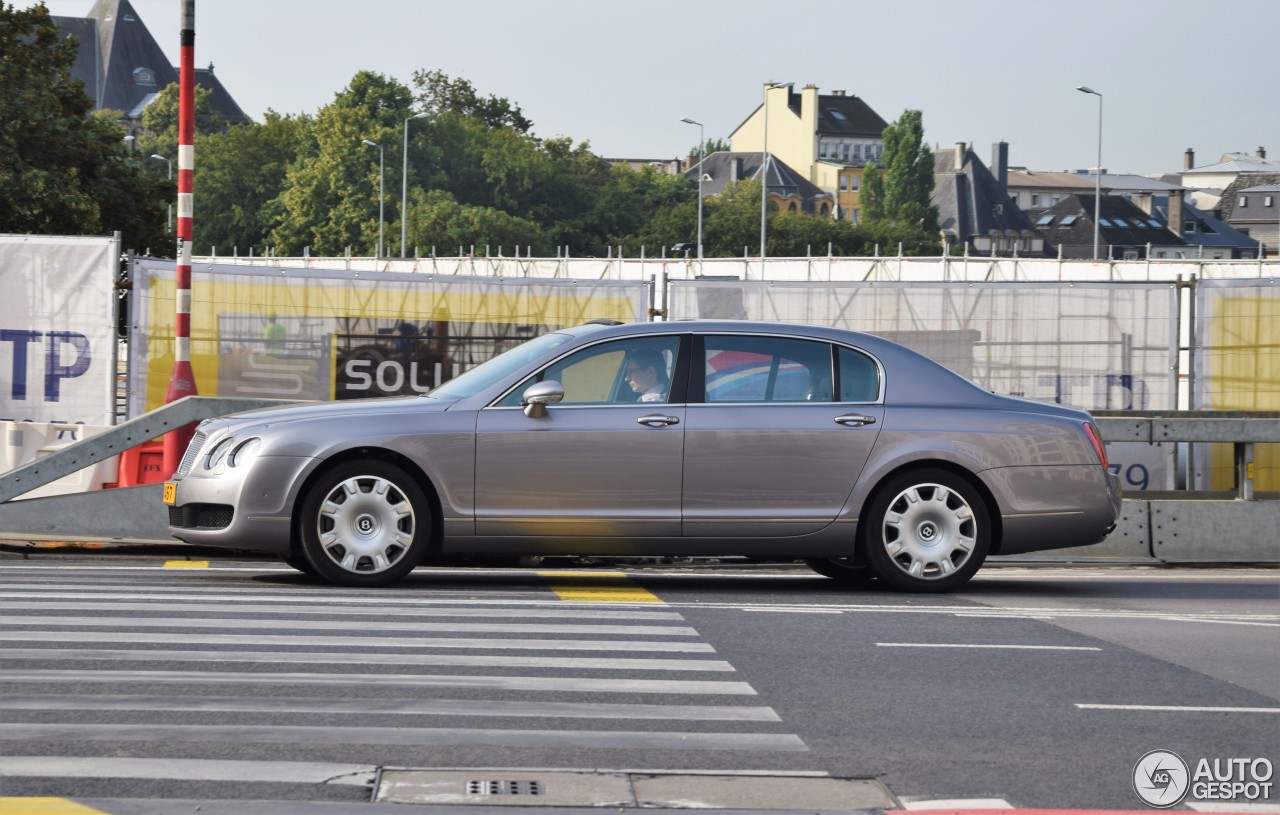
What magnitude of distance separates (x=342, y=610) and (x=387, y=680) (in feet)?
6.68

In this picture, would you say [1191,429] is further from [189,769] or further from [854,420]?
[189,769]

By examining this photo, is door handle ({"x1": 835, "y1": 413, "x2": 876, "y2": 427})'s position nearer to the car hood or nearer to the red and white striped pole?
the car hood

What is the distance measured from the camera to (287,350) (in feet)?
56.5

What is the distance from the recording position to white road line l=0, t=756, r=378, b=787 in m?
5.46

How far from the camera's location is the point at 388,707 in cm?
655

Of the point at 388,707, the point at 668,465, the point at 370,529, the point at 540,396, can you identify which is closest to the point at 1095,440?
the point at 668,465

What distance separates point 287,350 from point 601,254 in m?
121

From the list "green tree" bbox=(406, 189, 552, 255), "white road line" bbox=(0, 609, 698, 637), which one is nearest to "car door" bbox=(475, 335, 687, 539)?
"white road line" bbox=(0, 609, 698, 637)

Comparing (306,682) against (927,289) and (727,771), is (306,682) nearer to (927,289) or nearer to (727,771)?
(727,771)

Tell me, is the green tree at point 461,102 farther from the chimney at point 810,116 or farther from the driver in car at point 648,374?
the driver in car at point 648,374

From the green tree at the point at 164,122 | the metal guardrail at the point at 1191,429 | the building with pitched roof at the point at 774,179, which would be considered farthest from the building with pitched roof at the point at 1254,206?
the metal guardrail at the point at 1191,429

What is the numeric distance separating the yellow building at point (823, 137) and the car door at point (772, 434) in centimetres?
16833

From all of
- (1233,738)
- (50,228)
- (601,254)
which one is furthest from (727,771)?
(601,254)

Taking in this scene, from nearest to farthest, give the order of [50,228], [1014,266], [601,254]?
[50,228]
[1014,266]
[601,254]
